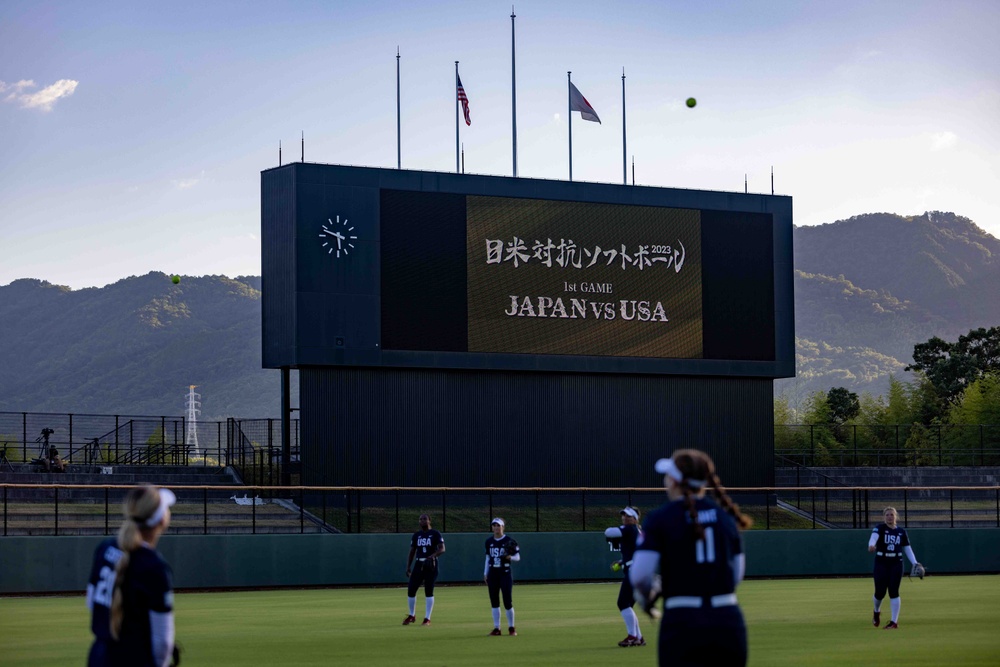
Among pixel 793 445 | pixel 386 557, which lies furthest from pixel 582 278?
pixel 793 445

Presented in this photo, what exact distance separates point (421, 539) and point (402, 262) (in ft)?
52.6

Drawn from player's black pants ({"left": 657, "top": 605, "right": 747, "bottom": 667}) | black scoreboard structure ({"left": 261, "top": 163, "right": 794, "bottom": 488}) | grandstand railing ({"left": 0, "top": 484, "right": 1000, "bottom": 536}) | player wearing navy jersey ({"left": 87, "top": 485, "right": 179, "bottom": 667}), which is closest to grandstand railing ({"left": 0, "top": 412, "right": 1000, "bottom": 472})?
grandstand railing ({"left": 0, "top": 484, "right": 1000, "bottom": 536})

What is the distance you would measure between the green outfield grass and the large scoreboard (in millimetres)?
8143

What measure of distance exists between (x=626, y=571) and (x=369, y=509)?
19.5 meters

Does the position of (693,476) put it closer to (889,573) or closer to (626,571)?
(626,571)

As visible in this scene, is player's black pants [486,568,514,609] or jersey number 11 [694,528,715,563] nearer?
jersey number 11 [694,528,715,563]

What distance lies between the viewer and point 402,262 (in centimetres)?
3772

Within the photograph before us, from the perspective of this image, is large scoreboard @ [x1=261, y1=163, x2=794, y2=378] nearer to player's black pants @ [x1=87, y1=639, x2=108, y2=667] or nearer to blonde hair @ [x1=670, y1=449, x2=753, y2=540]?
player's black pants @ [x1=87, y1=639, x2=108, y2=667]

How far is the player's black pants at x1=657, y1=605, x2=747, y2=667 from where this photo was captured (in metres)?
7.25

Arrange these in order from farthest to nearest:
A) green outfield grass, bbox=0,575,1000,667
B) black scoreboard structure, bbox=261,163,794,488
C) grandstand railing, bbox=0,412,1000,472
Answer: grandstand railing, bbox=0,412,1000,472 → black scoreboard structure, bbox=261,163,794,488 → green outfield grass, bbox=0,575,1000,667

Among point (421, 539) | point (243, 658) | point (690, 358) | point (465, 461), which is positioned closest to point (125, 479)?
point (465, 461)

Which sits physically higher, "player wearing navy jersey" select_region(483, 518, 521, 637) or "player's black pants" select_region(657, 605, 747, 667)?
"player's black pants" select_region(657, 605, 747, 667)

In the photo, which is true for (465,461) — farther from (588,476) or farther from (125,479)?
(125,479)

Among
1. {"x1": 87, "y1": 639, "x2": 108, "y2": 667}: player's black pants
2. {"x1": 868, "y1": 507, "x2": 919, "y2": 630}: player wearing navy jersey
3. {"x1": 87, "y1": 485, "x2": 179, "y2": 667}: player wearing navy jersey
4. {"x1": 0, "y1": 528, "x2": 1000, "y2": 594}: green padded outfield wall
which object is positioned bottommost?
{"x1": 0, "y1": 528, "x2": 1000, "y2": 594}: green padded outfield wall
